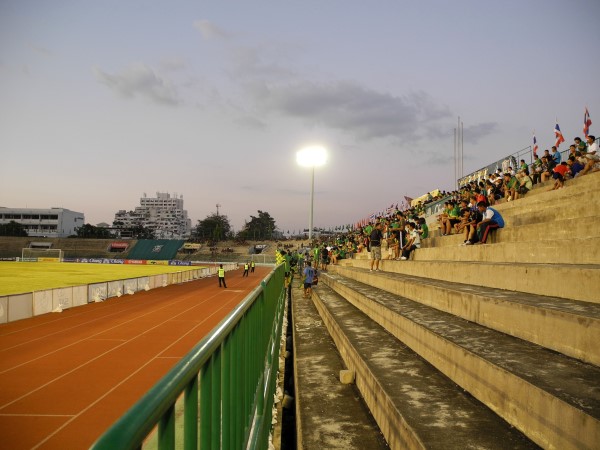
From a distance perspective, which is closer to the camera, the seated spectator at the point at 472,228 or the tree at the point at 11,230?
the seated spectator at the point at 472,228

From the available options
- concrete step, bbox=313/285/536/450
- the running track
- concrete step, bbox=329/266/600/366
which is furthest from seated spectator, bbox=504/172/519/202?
the running track

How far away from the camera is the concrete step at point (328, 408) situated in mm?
3619

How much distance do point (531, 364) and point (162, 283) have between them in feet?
95.1

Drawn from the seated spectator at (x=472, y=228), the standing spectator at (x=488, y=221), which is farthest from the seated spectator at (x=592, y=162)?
the standing spectator at (x=488, y=221)

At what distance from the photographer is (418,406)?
331 centimetres

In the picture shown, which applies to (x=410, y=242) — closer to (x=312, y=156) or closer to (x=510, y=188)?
(x=510, y=188)

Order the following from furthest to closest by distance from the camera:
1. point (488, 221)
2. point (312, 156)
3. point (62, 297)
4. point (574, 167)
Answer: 1. point (312, 156)
2. point (62, 297)
3. point (574, 167)
4. point (488, 221)

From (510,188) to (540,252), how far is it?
7253 millimetres

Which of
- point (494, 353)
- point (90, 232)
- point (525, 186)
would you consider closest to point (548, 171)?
point (525, 186)

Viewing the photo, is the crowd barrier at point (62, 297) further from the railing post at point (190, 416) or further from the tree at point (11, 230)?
the tree at point (11, 230)

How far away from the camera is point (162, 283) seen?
29.4 meters

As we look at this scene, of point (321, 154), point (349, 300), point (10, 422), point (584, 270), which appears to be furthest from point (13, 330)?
point (321, 154)

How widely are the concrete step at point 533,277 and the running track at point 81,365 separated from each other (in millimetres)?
5869

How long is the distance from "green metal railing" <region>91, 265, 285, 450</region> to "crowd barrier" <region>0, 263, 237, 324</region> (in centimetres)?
1427
